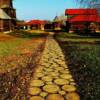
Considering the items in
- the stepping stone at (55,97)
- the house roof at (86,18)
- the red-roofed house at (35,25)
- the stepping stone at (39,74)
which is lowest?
the stepping stone at (55,97)

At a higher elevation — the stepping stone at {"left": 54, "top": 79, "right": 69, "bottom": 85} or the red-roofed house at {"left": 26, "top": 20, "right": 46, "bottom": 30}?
the red-roofed house at {"left": 26, "top": 20, "right": 46, "bottom": 30}

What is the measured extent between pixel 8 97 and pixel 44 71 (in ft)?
11.0

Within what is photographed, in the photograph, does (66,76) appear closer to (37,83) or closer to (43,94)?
(37,83)

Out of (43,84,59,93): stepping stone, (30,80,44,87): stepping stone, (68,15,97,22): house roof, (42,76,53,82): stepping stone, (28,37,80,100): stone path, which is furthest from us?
(68,15,97,22): house roof

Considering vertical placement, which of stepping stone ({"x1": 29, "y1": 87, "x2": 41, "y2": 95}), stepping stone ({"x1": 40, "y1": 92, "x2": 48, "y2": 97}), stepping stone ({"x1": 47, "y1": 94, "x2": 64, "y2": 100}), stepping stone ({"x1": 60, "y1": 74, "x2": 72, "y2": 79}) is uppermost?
stepping stone ({"x1": 60, "y1": 74, "x2": 72, "y2": 79})

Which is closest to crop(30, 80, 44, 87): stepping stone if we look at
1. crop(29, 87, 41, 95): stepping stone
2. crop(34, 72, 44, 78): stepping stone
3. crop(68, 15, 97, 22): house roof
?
crop(29, 87, 41, 95): stepping stone

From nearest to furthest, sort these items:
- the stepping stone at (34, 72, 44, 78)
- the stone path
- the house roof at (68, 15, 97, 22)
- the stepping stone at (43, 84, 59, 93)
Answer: the stone path < the stepping stone at (43, 84, 59, 93) < the stepping stone at (34, 72, 44, 78) < the house roof at (68, 15, 97, 22)

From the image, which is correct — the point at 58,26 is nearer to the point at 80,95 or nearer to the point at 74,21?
the point at 74,21

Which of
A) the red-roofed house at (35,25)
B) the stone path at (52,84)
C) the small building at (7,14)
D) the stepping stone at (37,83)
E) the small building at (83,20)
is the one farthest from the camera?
the red-roofed house at (35,25)

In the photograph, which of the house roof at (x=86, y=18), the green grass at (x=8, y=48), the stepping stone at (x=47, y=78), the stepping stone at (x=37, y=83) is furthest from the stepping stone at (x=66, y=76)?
the house roof at (x=86, y=18)

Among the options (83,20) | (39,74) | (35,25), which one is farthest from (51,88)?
(35,25)

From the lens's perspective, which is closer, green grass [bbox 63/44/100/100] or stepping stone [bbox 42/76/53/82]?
green grass [bbox 63/44/100/100]

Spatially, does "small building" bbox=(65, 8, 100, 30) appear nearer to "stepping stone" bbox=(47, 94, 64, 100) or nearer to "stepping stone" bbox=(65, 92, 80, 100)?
"stepping stone" bbox=(65, 92, 80, 100)

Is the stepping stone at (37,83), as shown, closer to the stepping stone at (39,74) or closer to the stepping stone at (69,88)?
the stepping stone at (39,74)
